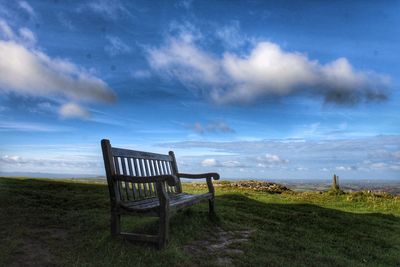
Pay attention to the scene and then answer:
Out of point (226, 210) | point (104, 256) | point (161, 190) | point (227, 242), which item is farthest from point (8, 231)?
point (226, 210)

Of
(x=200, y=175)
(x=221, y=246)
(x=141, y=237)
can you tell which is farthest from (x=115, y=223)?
(x=200, y=175)

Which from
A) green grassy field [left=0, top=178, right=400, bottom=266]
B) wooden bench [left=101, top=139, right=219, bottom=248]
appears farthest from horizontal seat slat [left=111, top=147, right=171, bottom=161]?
green grassy field [left=0, top=178, right=400, bottom=266]

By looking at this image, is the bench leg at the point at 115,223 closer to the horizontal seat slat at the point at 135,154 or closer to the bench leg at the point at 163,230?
the bench leg at the point at 163,230

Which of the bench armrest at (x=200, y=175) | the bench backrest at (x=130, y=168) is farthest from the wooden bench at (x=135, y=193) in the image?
the bench armrest at (x=200, y=175)

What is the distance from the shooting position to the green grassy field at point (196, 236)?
5.24 metres

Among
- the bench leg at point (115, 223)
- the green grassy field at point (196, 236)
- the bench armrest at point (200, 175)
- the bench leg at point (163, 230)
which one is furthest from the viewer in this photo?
the bench armrest at point (200, 175)

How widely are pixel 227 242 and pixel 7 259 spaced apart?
3517 mm

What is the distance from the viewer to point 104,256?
16.9 ft

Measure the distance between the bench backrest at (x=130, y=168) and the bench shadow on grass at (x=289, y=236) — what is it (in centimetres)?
68

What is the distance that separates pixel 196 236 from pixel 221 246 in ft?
1.86

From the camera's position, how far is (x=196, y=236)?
261 inches

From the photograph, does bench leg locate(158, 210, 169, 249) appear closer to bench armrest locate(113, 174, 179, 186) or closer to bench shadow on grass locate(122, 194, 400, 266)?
bench shadow on grass locate(122, 194, 400, 266)

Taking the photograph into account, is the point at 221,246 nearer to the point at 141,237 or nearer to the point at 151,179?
the point at 141,237

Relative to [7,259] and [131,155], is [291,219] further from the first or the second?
[7,259]
